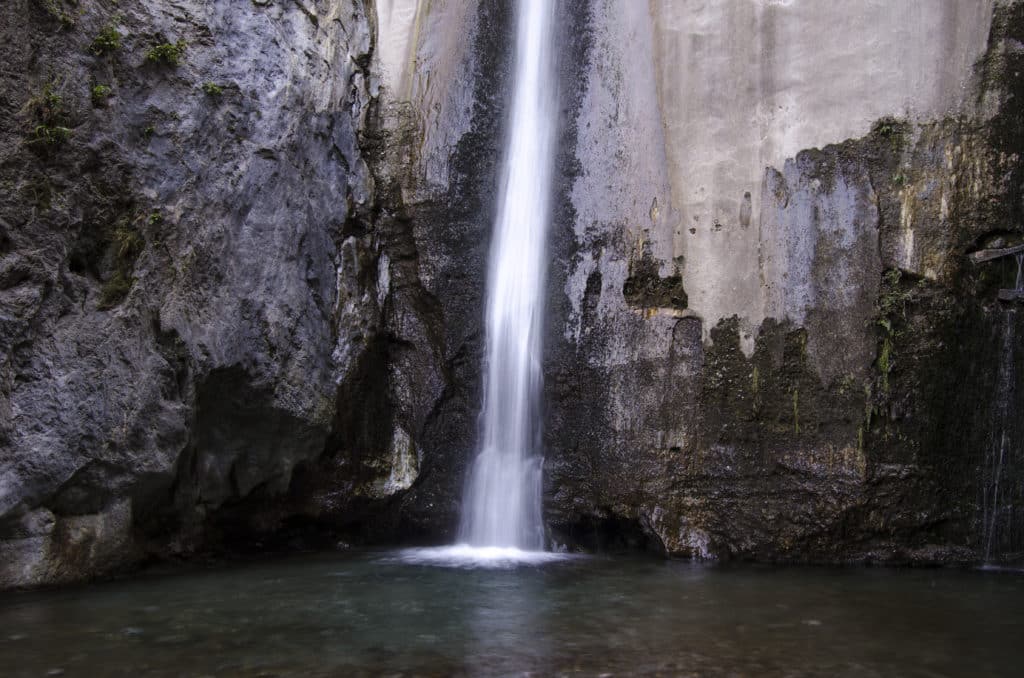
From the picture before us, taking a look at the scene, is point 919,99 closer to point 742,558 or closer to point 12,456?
point 742,558

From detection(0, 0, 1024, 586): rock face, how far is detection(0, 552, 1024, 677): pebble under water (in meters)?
0.82

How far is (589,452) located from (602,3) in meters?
4.31

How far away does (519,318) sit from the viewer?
25.9 ft

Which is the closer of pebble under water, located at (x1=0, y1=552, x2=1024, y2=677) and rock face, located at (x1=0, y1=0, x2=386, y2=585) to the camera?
pebble under water, located at (x1=0, y1=552, x2=1024, y2=677)

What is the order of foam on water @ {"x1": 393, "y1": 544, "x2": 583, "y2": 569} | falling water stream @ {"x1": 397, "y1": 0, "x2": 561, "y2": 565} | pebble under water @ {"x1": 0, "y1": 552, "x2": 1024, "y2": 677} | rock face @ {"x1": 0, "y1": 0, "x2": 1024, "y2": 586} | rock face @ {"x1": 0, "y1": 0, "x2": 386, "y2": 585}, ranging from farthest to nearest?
falling water stream @ {"x1": 397, "y1": 0, "x2": 561, "y2": 565}
foam on water @ {"x1": 393, "y1": 544, "x2": 583, "y2": 569}
rock face @ {"x1": 0, "y1": 0, "x2": 1024, "y2": 586}
rock face @ {"x1": 0, "y1": 0, "x2": 386, "y2": 585}
pebble under water @ {"x1": 0, "y1": 552, "x2": 1024, "y2": 677}

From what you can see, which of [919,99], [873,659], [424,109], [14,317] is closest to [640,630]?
[873,659]

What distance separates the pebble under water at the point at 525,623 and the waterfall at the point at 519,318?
1.17 meters

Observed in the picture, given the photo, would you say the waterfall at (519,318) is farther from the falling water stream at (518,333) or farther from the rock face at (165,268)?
the rock face at (165,268)

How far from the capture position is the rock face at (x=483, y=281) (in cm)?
598

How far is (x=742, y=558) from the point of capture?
6.88m

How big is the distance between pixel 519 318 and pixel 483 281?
0.54 metres

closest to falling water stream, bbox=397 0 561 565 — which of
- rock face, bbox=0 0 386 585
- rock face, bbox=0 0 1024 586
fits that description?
rock face, bbox=0 0 1024 586

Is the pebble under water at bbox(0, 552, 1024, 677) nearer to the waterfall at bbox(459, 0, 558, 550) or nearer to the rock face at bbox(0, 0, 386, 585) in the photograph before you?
the rock face at bbox(0, 0, 386, 585)

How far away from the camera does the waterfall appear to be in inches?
300
